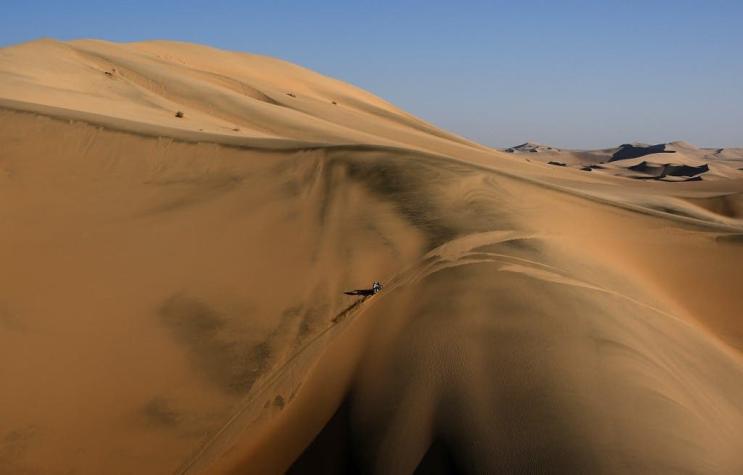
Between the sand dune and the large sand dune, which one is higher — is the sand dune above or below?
below

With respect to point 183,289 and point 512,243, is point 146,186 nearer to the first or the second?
point 183,289

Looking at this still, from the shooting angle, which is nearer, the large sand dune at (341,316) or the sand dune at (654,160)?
the large sand dune at (341,316)

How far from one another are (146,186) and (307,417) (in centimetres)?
606

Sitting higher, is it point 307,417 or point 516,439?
point 516,439

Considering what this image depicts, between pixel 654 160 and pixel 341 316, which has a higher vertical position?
pixel 341 316

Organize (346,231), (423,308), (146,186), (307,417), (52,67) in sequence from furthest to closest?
(52,67)
(146,186)
(346,231)
(423,308)
(307,417)

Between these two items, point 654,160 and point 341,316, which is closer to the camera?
point 341,316

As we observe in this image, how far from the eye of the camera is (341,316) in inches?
235

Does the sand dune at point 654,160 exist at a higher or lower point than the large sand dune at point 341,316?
lower

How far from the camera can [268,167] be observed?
10023 mm

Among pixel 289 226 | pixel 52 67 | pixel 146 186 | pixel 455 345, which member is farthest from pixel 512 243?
pixel 52 67

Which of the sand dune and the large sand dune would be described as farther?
A: the sand dune

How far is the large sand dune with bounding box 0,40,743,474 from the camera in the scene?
4086 mm

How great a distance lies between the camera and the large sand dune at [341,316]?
4.09 metres
